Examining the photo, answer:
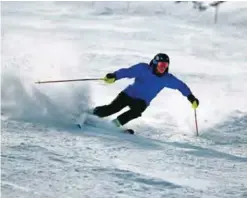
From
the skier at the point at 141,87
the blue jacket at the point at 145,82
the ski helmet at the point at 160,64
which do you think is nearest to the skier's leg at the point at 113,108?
the skier at the point at 141,87

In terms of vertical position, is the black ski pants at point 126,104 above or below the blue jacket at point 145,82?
below

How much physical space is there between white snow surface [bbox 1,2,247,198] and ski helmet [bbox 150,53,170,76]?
2.55 ft

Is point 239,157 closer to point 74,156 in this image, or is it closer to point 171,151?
point 171,151

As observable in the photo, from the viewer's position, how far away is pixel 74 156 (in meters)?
4.66

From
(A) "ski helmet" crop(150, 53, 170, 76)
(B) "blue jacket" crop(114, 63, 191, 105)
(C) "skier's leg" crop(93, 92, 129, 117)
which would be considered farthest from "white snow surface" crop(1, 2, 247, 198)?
(A) "ski helmet" crop(150, 53, 170, 76)

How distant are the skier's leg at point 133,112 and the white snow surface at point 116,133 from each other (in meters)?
0.23

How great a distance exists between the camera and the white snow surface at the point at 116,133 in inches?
160

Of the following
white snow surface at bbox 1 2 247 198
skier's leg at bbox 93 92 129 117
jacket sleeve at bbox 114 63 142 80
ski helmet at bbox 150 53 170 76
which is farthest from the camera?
skier's leg at bbox 93 92 129 117

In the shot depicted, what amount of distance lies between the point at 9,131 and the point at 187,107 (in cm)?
400

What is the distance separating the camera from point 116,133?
6.26 meters

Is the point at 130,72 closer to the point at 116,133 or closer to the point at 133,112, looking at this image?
the point at 133,112

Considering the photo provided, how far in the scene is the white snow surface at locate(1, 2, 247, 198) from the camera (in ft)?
13.3

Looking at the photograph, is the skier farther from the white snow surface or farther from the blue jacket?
the white snow surface

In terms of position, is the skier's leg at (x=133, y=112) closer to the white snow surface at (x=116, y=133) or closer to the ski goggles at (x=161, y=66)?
the white snow surface at (x=116, y=133)
